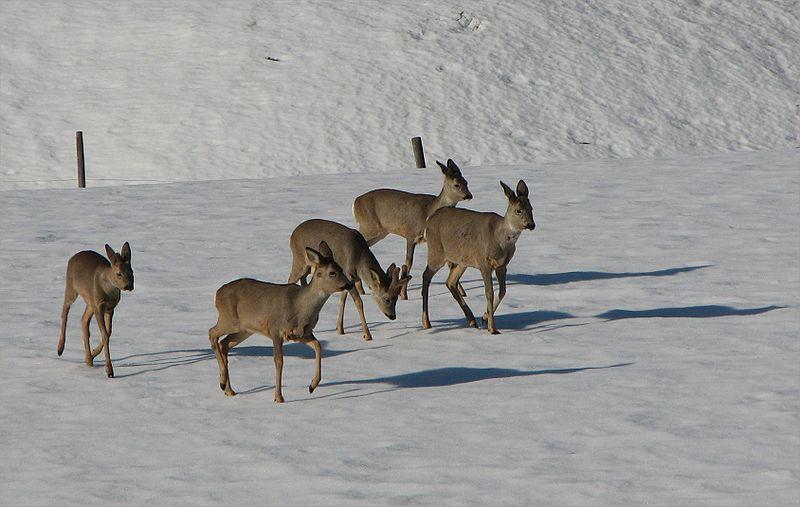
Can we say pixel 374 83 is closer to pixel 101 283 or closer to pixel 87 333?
pixel 87 333

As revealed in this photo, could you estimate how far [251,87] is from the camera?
3975 cm

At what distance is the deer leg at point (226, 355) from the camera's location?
37.7 feet

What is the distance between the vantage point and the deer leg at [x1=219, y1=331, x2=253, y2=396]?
11.5 meters

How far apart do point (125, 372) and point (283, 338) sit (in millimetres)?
2273

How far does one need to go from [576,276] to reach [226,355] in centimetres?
632

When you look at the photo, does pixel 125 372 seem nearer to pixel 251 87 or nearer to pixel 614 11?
pixel 251 87

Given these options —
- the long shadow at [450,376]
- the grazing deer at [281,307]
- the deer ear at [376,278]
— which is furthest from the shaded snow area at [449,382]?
the deer ear at [376,278]

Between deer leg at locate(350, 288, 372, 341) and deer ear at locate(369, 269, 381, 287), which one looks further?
deer leg at locate(350, 288, 372, 341)

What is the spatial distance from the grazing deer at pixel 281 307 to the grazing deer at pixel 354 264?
1204 mm

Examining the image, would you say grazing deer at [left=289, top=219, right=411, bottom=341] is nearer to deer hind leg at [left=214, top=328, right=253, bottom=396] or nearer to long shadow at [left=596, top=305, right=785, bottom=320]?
deer hind leg at [left=214, top=328, right=253, bottom=396]

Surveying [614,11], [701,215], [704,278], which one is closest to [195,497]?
[704,278]

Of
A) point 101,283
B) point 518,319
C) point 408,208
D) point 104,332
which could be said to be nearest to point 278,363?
point 104,332

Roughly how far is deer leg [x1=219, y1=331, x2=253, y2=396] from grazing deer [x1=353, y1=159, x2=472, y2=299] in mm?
4568

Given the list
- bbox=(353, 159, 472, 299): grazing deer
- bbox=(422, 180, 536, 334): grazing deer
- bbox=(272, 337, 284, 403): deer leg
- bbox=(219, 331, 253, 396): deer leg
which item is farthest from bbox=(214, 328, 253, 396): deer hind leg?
bbox=(353, 159, 472, 299): grazing deer
